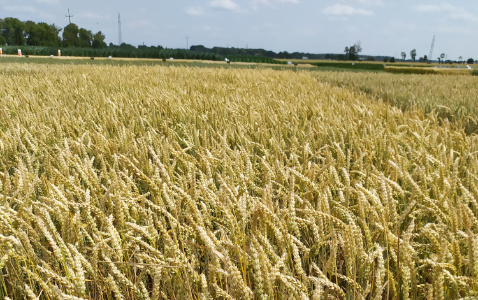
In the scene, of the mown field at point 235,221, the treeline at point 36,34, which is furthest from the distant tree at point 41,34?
→ the mown field at point 235,221

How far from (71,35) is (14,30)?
51.4 ft

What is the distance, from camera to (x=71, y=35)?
263 ft

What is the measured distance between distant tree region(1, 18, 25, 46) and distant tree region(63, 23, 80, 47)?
9.52 metres

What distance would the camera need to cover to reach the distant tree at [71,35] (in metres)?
80.7

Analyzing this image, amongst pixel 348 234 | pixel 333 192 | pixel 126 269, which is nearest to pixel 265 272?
pixel 348 234

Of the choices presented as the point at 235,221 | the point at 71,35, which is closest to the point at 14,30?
the point at 71,35

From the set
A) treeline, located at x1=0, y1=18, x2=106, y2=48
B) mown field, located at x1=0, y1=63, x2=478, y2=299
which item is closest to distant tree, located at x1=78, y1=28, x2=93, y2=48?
treeline, located at x1=0, y1=18, x2=106, y2=48

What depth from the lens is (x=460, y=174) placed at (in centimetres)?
178

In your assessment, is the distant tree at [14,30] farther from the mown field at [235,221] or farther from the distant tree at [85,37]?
the mown field at [235,221]

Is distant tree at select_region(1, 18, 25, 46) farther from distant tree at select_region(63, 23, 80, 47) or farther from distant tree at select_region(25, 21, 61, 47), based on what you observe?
distant tree at select_region(63, 23, 80, 47)

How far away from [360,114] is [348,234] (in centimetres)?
267

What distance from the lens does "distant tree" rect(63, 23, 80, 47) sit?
80.7 metres

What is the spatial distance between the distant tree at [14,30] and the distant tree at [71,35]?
31.2ft

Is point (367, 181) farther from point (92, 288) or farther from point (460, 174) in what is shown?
point (92, 288)
